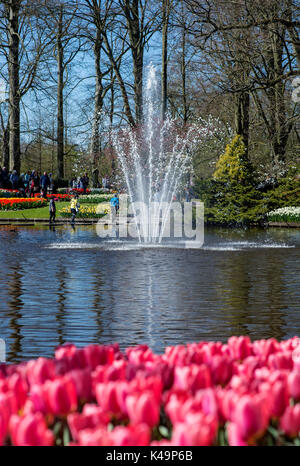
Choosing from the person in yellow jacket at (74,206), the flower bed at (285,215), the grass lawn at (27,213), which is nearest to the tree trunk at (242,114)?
the flower bed at (285,215)

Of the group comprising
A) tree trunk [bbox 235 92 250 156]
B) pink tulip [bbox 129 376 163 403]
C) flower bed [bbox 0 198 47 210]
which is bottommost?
flower bed [bbox 0 198 47 210]

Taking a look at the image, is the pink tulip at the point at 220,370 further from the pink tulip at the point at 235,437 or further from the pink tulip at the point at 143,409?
the pink tulip at the point at 235,437

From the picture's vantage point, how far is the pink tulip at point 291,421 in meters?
2.76

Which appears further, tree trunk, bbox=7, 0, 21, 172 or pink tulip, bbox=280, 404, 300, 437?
tree trunk, bbox=7, 0, 21, 172

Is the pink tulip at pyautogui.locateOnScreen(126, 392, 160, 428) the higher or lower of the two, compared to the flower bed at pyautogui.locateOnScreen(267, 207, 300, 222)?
higher

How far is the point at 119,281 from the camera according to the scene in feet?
45.7

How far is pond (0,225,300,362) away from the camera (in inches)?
338

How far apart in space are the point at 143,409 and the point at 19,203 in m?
36.5

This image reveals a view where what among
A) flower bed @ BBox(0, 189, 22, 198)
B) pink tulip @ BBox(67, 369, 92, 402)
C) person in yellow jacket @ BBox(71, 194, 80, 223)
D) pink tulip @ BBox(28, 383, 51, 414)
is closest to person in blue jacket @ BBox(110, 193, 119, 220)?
person in yellow jacket @ BBox(71, 194, 80, 223)

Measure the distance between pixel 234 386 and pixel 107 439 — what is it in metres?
0.78

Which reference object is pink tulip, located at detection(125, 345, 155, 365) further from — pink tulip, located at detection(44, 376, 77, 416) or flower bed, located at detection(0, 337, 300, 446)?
pink tulip, located at detection(44, 376, 77, 416)

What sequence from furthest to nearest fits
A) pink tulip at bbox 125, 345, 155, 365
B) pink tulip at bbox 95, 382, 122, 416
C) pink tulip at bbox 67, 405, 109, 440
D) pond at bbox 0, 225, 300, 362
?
1. pond at bbox 0, 225, 300, 362
2. pink tulip at bbox 125, 345, 155, 365
3. pink tulip at bbox 95, 382, 122, 416
4. pink tulip at bbox 67, 405, 109, 440

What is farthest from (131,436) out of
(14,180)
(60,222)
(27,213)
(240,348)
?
(14,180)

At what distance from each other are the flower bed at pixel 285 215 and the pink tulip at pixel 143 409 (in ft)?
106
